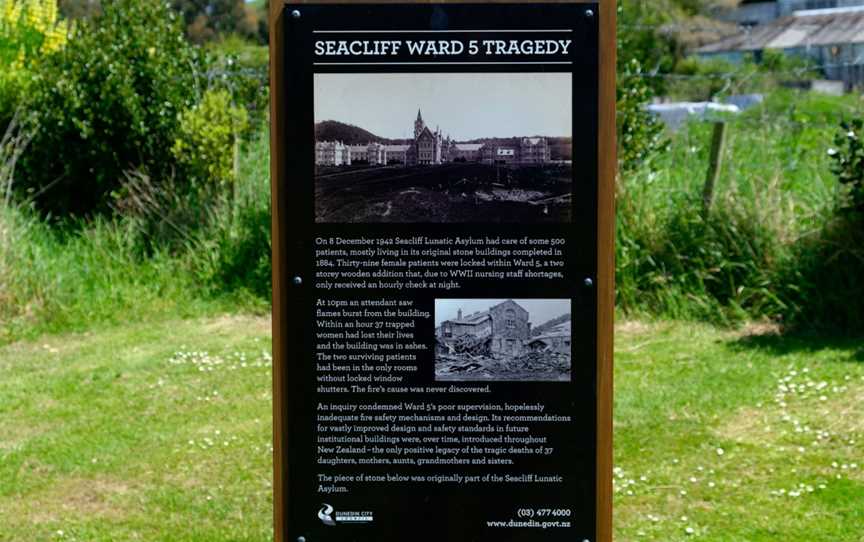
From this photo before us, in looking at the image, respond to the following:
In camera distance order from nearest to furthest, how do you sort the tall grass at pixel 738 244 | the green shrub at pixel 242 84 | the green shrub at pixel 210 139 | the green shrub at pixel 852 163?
the green shrub at pixel 852 163
the tall grass at pixel 738 244
the green shrub at pixel 210 139
the green shrub at pixel 242 84

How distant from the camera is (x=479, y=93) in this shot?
3361 millimetres

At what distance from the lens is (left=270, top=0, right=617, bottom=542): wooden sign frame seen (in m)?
3.37

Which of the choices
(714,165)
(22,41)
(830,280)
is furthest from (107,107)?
(830,280)

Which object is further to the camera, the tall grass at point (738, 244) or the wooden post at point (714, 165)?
the wooden post at point (714, 165)

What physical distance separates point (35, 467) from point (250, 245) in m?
4.14

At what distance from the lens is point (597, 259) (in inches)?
133

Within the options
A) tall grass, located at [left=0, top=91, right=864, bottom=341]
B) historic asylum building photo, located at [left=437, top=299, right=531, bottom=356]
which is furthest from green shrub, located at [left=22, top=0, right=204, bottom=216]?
historic asylum building photo, located at [left=437, top=299, right=531, bottom=356]

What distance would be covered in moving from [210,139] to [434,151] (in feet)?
23.6

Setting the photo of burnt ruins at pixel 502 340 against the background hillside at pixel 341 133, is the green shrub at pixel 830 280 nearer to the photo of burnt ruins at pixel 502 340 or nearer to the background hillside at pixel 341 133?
the photo of burnt ruins at pixel 502 340

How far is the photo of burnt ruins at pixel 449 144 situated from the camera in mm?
3357

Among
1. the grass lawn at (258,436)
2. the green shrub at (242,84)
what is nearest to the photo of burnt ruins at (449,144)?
the grass lawn at (258,436)

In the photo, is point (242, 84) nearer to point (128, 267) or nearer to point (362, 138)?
point (128, 267)

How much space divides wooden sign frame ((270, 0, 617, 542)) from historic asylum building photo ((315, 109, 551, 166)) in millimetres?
155

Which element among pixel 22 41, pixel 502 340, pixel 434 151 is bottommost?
pixel 502 340
